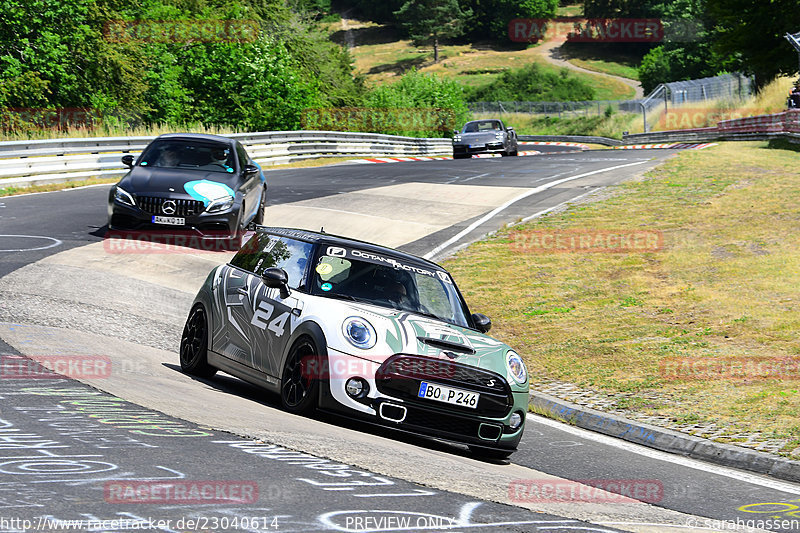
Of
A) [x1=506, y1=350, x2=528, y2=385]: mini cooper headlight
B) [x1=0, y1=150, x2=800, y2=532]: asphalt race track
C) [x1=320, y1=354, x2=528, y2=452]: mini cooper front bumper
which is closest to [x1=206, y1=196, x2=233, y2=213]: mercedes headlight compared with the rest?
[x1=0, y1=150, x2=800, y2=532]: asphalt race track

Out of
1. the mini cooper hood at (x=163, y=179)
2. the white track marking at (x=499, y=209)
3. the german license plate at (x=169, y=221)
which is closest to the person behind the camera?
the german license plate at (x=169, y=221)

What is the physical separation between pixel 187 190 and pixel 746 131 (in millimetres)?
35350

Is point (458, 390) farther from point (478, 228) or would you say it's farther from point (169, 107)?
point (169, 107)

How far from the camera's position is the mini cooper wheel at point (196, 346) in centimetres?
955

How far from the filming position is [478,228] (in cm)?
2133

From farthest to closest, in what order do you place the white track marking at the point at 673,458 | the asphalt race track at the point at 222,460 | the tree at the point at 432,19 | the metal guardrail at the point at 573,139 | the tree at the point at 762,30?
the tree at the point at 432,19
the metal guardrail at the point at 573,139
the tree at the point at 762,30
the white track marking at the point at 673,458
the asphalt race track at the point at 222,460

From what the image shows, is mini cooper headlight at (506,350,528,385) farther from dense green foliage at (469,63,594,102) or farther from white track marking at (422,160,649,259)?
dense green foliage at (469,63,594,102)

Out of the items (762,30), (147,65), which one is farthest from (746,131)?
(147,65)

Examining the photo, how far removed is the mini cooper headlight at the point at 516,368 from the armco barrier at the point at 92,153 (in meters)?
19.0

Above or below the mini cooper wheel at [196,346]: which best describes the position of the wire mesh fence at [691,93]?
above

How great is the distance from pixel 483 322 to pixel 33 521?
17.5 ft

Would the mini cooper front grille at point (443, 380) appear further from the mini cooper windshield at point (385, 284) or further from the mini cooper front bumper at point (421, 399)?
the mini cooper windshield at point (385, 284)

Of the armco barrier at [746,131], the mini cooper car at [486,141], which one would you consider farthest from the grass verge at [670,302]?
the mini cooper car at [486,141]

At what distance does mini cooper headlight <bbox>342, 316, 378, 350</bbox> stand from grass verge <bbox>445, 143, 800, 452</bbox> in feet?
11.0
